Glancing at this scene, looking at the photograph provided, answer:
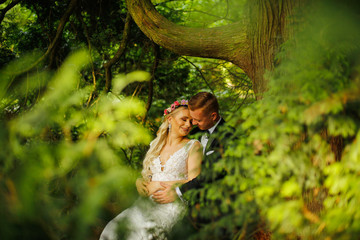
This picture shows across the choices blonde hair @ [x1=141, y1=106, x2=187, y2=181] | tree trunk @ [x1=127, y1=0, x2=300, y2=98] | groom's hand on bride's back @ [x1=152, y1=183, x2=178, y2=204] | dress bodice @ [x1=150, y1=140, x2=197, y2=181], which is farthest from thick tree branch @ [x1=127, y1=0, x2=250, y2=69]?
groom's hand on bride's back @ [x1=152, y1=183, x2=178, y2=204]

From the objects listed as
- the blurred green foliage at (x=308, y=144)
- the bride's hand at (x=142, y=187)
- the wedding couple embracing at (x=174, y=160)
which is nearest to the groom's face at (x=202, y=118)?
the wedding couple embracing at (x=174, y=160)

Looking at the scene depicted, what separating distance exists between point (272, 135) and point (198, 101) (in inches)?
64.5

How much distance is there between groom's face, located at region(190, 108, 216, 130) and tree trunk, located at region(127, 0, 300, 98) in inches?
23.0

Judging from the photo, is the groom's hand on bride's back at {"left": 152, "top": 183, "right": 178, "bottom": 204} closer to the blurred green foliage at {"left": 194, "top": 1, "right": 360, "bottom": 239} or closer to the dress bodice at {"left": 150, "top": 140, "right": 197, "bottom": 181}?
the dress bodice at {"left": 150, "top": 140, "right": 197, "bottom": 181}

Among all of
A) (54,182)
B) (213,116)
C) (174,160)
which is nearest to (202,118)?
(213,116)

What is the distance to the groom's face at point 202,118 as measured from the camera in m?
3.05

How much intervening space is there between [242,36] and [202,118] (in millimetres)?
933

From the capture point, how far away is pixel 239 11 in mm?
5156

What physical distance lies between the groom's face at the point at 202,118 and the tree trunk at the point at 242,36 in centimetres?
58

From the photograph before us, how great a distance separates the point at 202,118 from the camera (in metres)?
3.08

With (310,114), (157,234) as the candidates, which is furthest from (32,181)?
(157,234)

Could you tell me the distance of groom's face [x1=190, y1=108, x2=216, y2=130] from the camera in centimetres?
305

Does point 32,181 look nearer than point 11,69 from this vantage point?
Yes

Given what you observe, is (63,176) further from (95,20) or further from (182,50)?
(95,20)
